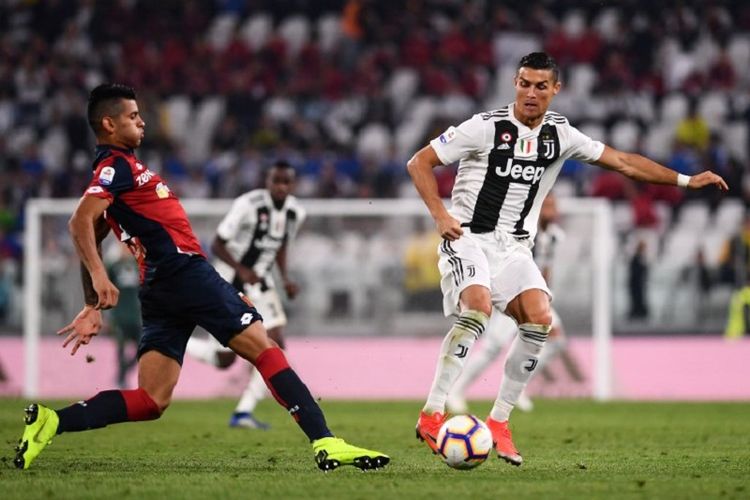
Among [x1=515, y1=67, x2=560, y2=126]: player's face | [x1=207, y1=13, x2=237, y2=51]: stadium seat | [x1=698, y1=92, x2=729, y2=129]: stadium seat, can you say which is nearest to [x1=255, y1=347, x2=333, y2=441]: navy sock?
[x1=515, y1=67, x2=560, y2=126]: player's face

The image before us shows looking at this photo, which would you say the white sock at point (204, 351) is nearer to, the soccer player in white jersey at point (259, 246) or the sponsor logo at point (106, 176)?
the soccer player in white jersey at point (259, 246)

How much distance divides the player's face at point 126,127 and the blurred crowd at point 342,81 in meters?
12.8

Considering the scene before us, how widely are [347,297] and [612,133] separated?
739cm

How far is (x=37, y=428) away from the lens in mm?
7098

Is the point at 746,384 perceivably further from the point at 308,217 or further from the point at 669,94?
the point at 669,94

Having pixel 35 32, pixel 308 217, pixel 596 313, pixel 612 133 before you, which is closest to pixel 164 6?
pixel 35 32

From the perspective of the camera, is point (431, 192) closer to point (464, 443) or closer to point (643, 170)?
point (643, 170)

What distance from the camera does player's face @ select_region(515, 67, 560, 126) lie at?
793 cm

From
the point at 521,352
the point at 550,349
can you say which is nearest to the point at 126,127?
the point at 521,352

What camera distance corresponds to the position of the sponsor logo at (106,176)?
7.00 meters

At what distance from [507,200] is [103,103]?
7.99 ft

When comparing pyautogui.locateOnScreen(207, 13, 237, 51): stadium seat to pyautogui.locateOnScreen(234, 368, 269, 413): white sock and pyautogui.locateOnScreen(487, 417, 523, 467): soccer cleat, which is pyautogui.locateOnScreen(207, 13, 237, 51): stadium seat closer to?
pyautogui.locateOnScreen(234, 368, 269, 413): white sock

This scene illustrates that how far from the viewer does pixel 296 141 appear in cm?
2234

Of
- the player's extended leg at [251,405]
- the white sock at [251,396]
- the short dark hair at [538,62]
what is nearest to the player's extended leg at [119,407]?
the short dark hair at [538,62]
